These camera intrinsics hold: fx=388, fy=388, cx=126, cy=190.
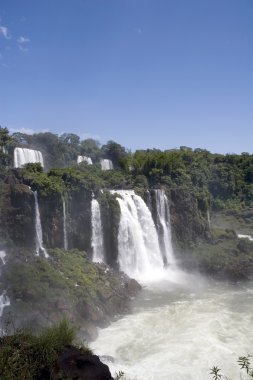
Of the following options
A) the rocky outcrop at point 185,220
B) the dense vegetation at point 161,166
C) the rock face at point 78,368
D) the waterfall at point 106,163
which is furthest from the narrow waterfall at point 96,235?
the waterfall at point 106,163

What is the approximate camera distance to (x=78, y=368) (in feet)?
25.2

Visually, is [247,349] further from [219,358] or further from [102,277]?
[102,277]

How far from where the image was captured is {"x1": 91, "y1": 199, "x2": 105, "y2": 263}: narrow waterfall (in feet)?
87.6

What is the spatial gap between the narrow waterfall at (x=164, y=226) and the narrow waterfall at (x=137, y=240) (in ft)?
3.89

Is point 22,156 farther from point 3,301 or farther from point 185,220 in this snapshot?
point 3,301

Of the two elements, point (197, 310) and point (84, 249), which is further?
point (84, 249)

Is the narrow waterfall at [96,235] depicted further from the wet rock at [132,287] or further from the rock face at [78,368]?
the rock face at [78,368]

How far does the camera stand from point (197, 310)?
849 inches

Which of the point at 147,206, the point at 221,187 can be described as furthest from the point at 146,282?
the point at 221,187

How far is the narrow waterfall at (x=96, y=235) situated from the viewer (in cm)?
2670

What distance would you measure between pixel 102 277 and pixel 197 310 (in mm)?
5998

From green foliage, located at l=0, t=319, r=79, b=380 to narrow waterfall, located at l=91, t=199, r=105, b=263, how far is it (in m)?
18.0

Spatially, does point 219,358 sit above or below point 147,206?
below

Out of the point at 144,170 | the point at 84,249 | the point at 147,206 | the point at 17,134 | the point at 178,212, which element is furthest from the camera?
the point at 17,134
